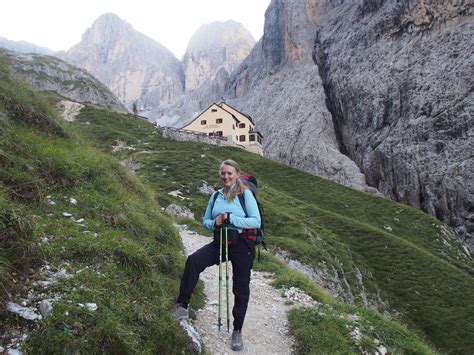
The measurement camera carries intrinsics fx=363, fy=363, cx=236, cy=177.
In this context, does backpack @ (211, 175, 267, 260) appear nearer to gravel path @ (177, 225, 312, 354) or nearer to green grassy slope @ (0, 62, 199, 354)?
green grassy slope @ (0, 62, 199, 354)

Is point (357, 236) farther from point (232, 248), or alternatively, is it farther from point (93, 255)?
point (93, 255)

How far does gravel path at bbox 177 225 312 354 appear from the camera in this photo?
8500mm

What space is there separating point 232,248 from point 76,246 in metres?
3.28

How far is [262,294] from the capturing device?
41.5ft

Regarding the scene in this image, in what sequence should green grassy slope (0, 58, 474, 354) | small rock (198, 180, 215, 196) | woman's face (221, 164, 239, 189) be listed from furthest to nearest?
small rock (198, 180, 215, 196), woman's face (221, 164, 239, 189), green grassy slope (0, 58, 474, 354)

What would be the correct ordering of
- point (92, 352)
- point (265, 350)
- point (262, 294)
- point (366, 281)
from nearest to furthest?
1. point (92, 352)
2. point (265, 350)
3. point (262, 294)
4. point (366, 281)

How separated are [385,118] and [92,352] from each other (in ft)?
295

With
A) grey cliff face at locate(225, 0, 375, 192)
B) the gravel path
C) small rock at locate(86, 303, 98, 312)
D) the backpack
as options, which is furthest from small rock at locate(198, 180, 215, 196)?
grey cliff face at locate(225, 0, 375, 192)

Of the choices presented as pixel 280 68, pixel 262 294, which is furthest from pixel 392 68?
pixel 262 294

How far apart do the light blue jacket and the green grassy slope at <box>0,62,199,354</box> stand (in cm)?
203

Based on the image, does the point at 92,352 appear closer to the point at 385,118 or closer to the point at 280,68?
the point at 385,118

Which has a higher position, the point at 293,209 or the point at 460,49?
the point at 460,49

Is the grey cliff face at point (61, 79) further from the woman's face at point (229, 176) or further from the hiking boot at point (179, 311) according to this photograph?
the hiking boot at point (179, 311)

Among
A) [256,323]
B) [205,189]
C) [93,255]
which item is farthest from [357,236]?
[93,255]
